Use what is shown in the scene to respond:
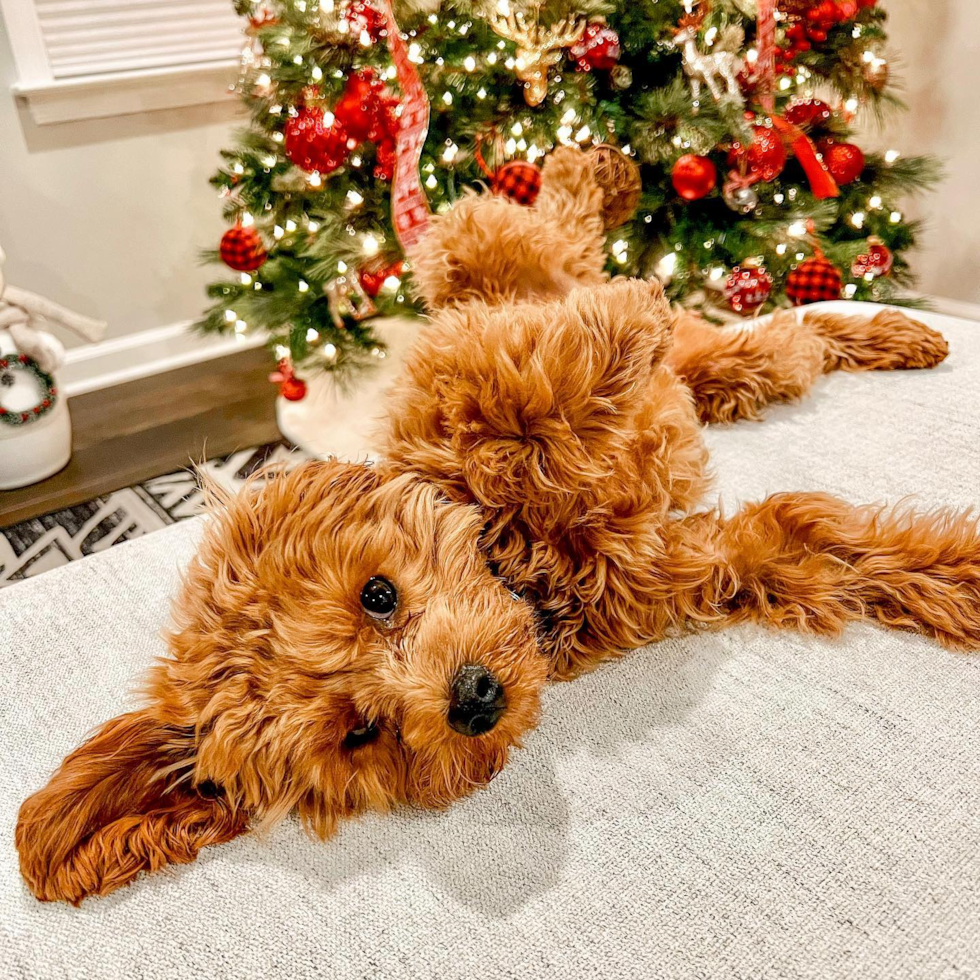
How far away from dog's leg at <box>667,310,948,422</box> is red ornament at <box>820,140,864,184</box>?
0.97 m

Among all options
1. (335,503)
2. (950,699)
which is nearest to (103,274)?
(335,503)

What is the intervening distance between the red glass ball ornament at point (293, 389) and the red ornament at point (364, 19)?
1032 millimetres

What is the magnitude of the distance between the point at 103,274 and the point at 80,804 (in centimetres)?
284

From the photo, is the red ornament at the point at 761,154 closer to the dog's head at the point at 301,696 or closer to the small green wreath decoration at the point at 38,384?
the dog's head at the point at 301,696

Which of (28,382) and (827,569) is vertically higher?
(827,569)

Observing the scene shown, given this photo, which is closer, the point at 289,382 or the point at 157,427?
the point at 289,382

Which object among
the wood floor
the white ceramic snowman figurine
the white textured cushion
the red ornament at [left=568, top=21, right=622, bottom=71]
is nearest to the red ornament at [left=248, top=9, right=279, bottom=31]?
the red ornament at [left=568, top=21, right=622, bottom=71]

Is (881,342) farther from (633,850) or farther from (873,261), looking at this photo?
(633,850)

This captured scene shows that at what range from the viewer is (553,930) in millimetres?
639

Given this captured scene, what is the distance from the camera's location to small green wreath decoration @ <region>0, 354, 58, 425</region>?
89.0 inches

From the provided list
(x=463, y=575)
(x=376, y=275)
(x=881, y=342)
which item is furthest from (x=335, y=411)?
(x=463, y=575)

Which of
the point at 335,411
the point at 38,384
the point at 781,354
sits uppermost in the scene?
the point at 781,354

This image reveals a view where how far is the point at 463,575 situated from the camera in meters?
0.80

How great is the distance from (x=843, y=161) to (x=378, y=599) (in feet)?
Result: 6.67
